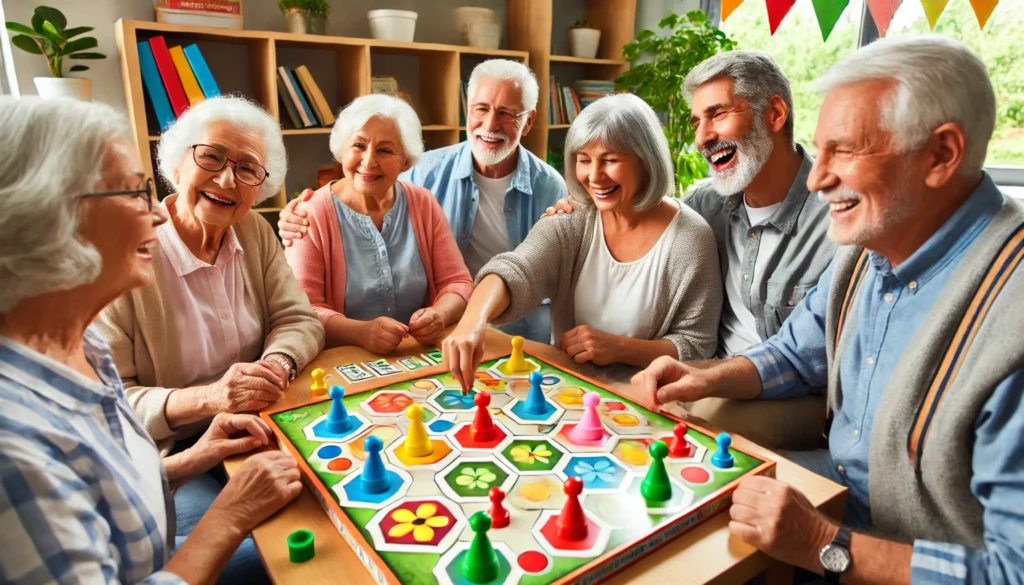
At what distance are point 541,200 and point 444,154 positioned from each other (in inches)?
19.0

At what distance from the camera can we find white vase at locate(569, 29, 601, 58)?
4.12 metres

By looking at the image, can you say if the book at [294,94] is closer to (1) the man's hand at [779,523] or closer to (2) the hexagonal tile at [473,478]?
(2) the hexagonal tile at [473,478]

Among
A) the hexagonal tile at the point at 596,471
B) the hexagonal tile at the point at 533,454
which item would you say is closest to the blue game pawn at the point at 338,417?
the hexagonal tile at the point at 533,454

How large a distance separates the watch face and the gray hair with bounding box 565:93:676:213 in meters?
1.15

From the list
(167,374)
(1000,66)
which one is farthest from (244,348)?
(1000,66)

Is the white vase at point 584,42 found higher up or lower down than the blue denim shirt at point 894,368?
higher up

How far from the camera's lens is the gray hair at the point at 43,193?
2.63ft

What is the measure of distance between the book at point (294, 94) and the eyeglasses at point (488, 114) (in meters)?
1.11

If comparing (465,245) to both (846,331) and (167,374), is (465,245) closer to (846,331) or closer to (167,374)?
(167,374)

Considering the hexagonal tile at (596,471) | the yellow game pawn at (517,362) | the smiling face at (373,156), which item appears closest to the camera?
the hexagonal tile at (596,471)

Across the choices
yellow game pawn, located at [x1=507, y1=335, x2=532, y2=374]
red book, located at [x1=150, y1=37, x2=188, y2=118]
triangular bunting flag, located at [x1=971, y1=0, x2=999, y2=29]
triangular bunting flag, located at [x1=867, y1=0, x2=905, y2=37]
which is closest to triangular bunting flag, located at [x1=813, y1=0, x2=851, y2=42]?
triangular bunting flag, located at [x1=867, y1=0, x2=905, y2=37]

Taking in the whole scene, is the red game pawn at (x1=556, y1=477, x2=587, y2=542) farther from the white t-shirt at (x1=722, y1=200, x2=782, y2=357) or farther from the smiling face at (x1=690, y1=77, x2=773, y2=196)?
the smiling face at (x1=690, y1=77, x2=773, y2=196)

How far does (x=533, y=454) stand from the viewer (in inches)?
43.8

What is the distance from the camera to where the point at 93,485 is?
0.81 m
